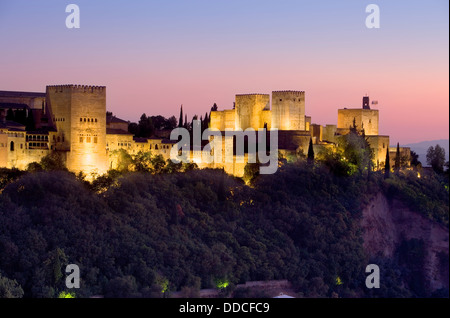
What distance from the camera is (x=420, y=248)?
38.6 metres

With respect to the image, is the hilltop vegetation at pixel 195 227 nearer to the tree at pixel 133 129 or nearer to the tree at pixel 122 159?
the tree at pixel 122 159

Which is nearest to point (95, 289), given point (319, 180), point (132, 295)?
point (132, 295)

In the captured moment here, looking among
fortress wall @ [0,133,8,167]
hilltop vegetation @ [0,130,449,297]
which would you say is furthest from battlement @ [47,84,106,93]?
fortress wall @ [0,133,8,167]

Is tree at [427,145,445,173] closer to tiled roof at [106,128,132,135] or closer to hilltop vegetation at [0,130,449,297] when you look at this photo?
hilltop vegetation at [0,130,449,297]

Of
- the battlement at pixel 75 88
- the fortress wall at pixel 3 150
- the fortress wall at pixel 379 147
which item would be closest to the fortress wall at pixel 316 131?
the fortress wall at pixel 379 147

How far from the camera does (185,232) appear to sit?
32.0m

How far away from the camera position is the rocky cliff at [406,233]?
1479 inches

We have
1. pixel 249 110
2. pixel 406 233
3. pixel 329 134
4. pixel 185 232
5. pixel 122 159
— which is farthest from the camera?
pixel 329 134

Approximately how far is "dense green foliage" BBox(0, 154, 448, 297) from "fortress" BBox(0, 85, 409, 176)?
907mm

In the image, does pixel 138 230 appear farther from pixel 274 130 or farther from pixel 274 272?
pixel 274 130

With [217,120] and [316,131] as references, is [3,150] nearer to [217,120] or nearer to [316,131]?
[217,120]

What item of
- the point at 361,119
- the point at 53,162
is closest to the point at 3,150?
the point at 53,162

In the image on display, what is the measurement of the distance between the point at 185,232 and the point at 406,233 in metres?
11.4

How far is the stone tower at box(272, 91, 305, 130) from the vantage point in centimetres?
4031
